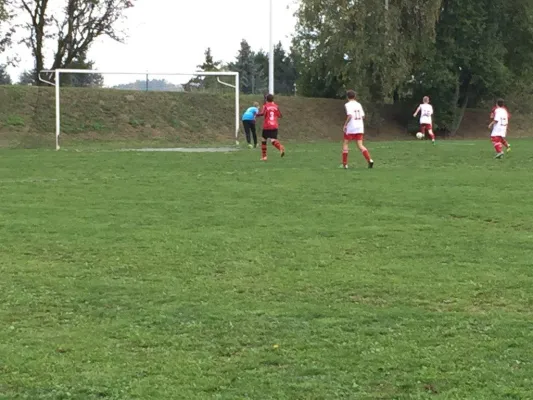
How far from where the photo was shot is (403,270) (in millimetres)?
7594

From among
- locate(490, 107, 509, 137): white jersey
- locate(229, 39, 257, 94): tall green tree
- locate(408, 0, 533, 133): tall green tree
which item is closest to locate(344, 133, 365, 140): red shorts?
locate(490, 107, 509, 137): white jersey

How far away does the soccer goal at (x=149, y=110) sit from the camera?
1529 inches

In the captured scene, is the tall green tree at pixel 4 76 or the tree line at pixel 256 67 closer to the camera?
the tall green tree at pixel 4 76

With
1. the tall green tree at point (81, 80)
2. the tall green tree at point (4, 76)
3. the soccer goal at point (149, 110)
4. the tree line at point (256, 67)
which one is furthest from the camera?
the tree line at point (256, 67)

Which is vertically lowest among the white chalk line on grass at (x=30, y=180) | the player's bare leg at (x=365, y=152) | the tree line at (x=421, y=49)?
the white chalk line on grass at (x=30, y=180)

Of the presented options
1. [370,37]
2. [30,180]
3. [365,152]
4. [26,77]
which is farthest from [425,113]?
[26,77]

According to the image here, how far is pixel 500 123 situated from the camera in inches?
855

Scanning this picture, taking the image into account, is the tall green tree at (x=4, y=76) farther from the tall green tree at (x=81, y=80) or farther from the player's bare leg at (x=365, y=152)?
the player's bare leg at (x=365, y=152)

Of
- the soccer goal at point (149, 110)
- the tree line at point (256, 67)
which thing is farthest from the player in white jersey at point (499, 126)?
the tree line at point (256, 67)

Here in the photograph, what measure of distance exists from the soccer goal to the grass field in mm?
25466

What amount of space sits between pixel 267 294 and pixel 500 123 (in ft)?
54.2

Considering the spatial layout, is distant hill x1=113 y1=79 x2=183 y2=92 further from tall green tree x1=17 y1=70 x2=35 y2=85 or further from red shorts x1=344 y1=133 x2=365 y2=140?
red shorts x1=344 y1=133 x2=365 y2=140

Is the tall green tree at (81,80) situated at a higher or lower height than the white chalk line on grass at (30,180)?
higher

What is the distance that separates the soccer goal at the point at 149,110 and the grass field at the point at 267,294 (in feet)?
83.6
